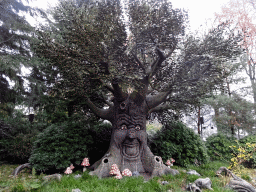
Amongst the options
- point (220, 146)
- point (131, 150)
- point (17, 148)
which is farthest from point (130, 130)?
point (220, 146)

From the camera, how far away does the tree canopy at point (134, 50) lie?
4.41 meters

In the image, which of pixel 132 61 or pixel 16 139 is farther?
pixel 16 139

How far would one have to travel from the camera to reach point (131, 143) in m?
5.19

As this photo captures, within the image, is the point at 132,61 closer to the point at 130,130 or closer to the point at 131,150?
the point at 130,130

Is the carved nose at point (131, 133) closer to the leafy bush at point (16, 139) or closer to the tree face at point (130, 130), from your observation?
the tree face at point (130, 130)

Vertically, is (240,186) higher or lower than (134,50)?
lower

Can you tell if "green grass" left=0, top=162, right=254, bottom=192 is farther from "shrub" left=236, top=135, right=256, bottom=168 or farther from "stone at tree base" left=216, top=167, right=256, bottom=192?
"shrub" left=236, top=135, right=256, bottom=168

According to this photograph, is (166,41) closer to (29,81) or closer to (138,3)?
(138,3)

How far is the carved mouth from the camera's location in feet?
16.6

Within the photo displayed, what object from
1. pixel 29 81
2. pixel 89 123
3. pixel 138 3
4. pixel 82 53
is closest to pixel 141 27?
pixel 138 3

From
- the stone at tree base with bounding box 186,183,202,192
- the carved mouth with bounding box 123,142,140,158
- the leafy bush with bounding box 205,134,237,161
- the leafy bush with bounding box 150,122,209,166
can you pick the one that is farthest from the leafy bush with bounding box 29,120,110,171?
the leafy bush with bounding box 205,134,237,161

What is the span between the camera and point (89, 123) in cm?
655

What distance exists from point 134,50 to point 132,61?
731 millimetres

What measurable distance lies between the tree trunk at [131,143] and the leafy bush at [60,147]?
34.1 inches
